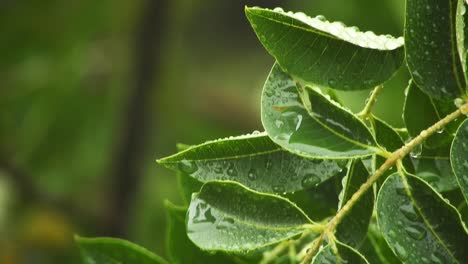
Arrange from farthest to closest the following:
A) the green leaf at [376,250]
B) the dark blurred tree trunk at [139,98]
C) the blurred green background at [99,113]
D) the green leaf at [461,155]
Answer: the dark blurred tree trunk at [139,98] < the blurred green background at [99,113] < the green leaf at [376,250] < the green leaf at [461,155]

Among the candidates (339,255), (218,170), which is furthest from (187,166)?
(339,255)

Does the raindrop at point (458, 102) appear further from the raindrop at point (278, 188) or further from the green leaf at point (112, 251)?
the green leaf at point (112, 251)

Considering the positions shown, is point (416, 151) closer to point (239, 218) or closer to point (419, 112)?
point (419, 112)

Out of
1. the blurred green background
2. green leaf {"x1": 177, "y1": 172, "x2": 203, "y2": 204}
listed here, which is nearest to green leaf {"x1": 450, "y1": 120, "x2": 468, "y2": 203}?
green leaf {"x1": 177, "y1": 172, "x2": 203, "y2": 204}

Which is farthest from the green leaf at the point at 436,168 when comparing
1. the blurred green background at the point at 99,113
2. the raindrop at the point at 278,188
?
the blurred green background at the point at 99,113

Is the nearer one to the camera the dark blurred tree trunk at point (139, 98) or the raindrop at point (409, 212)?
the raindrop at point (409, 212)

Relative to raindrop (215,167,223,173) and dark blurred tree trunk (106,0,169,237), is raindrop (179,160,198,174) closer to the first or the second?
raindrop (215,167,223,173)
